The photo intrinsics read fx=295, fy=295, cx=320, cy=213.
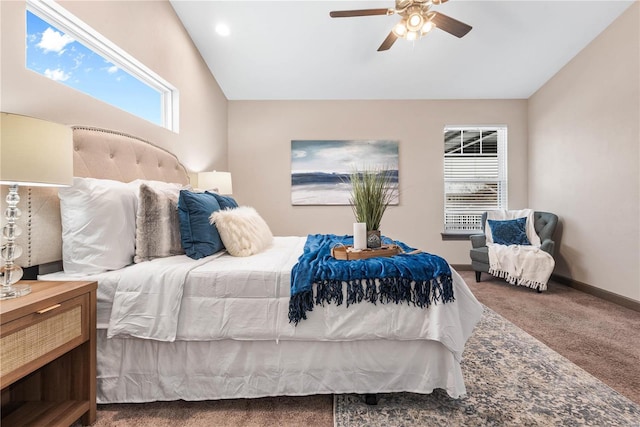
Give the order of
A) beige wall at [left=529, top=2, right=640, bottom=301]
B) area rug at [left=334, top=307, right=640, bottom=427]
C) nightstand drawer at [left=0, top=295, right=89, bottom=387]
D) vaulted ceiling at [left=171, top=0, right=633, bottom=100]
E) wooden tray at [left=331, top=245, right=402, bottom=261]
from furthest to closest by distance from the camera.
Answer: vaulted ceiling at [left=171, top=0, right=633, bottom=100] → beige wall at [left=529, top=2, right=640, bottom=301] → wooden tray at [left=331, top=245, right=402, bottom=261] → area rug at [left=334, top=307, right=640, bottom=427] → nightstand drawer at [left=0, top=295, right=89, bottom=387]

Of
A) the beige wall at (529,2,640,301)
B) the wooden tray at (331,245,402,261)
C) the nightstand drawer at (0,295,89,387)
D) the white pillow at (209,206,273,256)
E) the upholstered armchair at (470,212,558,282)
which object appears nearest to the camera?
the nightstand drawer at (0,295,89,387)

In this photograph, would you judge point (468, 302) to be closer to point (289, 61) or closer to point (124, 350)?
point (124, 350)

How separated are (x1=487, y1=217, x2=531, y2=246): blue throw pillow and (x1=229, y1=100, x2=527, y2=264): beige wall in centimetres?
64

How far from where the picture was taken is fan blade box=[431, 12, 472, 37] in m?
2.20

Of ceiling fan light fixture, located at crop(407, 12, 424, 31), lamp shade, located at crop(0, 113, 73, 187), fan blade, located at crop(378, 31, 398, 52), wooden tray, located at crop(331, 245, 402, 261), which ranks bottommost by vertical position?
wooden tray, located at crop(331, 245, 402, 261)

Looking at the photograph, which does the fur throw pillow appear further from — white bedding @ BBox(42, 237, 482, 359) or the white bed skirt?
the white bed skirt

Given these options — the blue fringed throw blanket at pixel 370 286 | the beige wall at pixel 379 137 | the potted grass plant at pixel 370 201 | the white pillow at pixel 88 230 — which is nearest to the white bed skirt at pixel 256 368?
the blue fringed throw blanket at pixel 370 286

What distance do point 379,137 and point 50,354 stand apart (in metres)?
4.11

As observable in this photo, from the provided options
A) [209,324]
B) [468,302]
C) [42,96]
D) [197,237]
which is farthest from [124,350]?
[468,302]

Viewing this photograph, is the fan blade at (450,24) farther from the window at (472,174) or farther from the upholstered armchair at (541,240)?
the upholstered armchair at (541,240)

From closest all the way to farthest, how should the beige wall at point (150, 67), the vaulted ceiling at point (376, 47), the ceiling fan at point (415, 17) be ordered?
the beige wall at point (150, 67)
the ceiling fan at point (415, 17)
the vaulted ceiling at point (376, 47)

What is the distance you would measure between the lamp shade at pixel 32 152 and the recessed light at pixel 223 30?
2.46 meters

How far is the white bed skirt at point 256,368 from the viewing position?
4.75ft

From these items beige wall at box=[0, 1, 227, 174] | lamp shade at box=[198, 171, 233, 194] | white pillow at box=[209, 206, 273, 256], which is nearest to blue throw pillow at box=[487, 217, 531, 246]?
white pillow at box=[209, 206, 273, 256]
